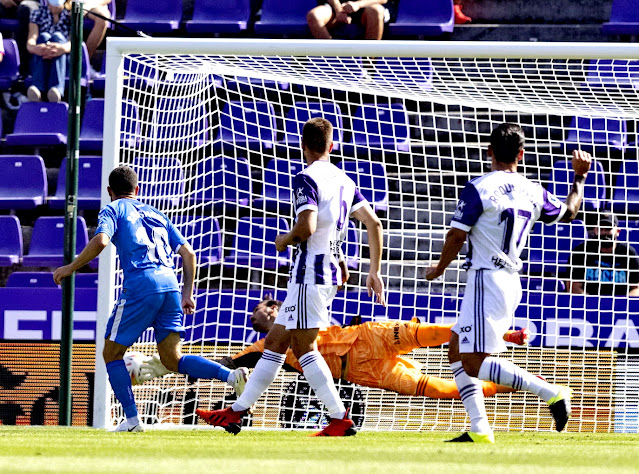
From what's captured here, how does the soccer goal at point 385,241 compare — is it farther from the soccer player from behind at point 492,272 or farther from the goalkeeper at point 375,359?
the soccer player from behind at point 492,272

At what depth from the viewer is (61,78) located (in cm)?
1270

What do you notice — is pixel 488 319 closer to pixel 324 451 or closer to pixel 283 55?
pixel 324 451

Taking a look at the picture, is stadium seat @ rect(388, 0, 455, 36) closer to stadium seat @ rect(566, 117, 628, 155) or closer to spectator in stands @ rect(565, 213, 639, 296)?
stadium seat @ rect(566, 117, 628, 155)

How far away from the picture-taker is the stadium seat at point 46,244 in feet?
36.6

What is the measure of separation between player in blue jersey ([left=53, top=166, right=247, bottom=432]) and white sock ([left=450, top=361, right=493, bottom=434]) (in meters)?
1.36

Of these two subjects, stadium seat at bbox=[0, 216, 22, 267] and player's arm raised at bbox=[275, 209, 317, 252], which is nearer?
player's arm raised at bbox=[275, 209, 317, 252]

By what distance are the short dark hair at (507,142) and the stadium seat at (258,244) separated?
11.0ft

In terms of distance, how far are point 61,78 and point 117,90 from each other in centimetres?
556

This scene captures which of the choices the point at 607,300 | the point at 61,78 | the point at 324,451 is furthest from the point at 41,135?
the point at 324,451

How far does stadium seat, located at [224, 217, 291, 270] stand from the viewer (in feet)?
29.4

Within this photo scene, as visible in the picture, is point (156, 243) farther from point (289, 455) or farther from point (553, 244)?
point (553, 244)

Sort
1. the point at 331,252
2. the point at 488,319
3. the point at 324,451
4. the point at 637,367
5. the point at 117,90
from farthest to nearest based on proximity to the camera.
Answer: the point at 637,367 < the point at 117,90 < the point at 331,252 < the point at 488,319 < the point at 324,451

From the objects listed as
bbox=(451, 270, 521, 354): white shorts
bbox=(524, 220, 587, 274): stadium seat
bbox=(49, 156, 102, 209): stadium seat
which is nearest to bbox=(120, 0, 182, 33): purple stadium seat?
bbox=(49, 156, 102, 209): stadium seat

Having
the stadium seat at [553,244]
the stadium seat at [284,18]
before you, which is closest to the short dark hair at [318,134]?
the stadium seat at [553,244]
